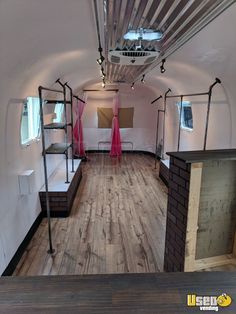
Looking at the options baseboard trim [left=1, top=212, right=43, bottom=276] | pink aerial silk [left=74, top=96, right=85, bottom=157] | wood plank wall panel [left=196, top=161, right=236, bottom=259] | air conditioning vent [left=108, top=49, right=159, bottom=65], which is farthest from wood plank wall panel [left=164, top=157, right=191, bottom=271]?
pink aerial silk [left=74, top=96, right=85, bottom=157]

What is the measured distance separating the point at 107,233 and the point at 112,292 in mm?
2615

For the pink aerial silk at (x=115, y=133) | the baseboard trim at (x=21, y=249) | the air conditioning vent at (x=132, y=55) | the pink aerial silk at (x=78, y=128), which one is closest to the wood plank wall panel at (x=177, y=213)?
the air conditioning vent at (x=132, y=55)

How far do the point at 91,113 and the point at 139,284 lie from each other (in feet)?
26.9

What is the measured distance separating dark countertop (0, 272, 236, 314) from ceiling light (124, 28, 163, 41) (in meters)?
1.55

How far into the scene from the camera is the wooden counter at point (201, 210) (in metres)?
2.02

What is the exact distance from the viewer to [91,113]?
29.0 ft

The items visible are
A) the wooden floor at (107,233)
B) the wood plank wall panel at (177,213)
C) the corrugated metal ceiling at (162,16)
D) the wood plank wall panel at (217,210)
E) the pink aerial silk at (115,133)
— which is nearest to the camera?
the corrugated metal ceiling at (162,16)

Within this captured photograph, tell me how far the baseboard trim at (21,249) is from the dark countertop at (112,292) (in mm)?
1802

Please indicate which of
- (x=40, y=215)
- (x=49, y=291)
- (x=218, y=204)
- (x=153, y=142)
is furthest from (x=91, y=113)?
(x=49, y=291)

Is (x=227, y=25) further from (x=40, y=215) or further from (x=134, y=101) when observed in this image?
(x=134, y=101)

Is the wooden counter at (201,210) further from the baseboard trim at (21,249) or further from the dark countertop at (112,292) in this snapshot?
the baseboard trim at (21,249)

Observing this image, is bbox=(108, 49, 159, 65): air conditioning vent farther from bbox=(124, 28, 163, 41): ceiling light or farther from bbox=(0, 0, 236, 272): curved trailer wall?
bbox=(0, 0, 236, 272): curved trailer wall

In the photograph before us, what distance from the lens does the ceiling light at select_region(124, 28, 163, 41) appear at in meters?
1.74

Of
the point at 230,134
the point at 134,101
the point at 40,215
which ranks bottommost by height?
the point at 40,215
